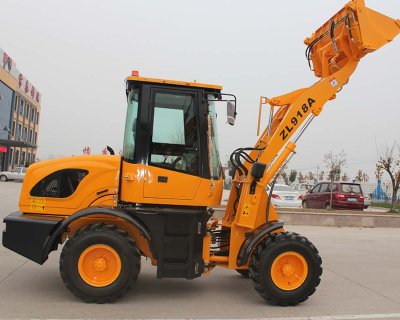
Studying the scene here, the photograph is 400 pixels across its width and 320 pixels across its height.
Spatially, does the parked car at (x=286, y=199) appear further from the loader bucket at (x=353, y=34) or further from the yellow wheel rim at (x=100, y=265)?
the yellow wheel rim at (x=100, y=265)

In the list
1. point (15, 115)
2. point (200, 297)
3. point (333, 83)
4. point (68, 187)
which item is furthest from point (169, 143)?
point (15, 115)

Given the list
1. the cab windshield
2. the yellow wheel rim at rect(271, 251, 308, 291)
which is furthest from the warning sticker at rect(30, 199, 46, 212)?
the yellow wheel rim at rect(271, 251, 308, 291)

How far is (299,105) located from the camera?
6188 mm

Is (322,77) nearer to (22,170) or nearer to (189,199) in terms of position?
(189,199)

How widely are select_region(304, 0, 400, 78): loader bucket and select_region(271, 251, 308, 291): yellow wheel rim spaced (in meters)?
2.73

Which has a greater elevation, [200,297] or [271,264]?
[271,264]

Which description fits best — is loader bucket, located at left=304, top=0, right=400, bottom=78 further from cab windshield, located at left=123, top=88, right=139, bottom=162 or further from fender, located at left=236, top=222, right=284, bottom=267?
cab windshield, located at left=123, top=88, right=139, bottom=162

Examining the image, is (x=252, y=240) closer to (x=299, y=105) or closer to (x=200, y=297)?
(x=200, y=297)

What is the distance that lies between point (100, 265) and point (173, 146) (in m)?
1.72

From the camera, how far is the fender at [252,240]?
→ 5.74 meters

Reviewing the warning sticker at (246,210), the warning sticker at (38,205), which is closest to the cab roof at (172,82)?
the warning sticker at (246,210)

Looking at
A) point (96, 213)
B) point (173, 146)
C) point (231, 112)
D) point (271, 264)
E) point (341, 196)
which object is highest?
point (231, 112)

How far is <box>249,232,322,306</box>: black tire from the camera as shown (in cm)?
566

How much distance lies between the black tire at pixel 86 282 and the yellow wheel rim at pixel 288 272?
1.76m
